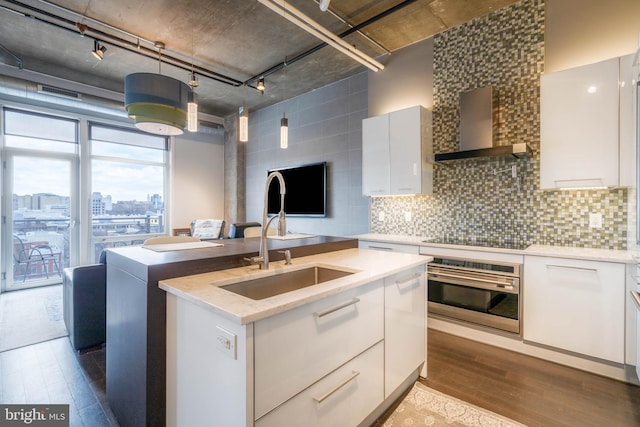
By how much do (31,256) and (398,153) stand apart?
18.9ft

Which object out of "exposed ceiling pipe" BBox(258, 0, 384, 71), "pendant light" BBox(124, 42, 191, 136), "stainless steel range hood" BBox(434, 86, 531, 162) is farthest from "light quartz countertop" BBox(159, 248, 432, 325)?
"exposed ceiling pipe" BBox(258, 0, 384, 71)

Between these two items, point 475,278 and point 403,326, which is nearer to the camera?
point 403,326

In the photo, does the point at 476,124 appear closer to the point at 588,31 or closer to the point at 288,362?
the point at 588,31

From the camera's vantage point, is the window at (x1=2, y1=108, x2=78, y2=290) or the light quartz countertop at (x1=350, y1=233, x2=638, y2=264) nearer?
the light quartz countertop at (x1=350, y1=233, x2=638, y2=264)

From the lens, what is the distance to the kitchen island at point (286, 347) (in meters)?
0.98

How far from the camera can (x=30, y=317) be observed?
3.33m

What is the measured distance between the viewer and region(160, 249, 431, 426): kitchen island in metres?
0.98

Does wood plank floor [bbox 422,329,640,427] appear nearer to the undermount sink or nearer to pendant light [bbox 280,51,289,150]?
the undermount sink

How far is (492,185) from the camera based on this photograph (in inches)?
Answer: 119

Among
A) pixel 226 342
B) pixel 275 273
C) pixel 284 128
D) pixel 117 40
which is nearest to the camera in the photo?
pixel 226 342

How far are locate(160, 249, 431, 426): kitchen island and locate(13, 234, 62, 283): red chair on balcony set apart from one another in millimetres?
5054

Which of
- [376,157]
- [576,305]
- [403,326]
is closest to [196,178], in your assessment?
[376,157]

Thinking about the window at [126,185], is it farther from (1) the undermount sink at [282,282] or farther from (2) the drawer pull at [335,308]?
(2) the drawer pull at [335,308]

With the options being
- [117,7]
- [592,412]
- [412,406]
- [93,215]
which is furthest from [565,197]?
[93,215]
